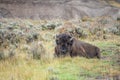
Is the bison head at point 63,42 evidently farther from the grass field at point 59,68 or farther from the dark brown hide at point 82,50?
the grass field at point 59,68

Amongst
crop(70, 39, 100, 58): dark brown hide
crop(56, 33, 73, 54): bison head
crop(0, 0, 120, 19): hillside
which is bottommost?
crop(0, 0, 120, 19): hillside

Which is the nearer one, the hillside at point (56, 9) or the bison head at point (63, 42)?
the bison head at point (63, 42)

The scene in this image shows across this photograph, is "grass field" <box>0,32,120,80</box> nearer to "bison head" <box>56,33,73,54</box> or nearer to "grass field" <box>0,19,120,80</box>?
"grass field" <box>0,19,120,80</box>

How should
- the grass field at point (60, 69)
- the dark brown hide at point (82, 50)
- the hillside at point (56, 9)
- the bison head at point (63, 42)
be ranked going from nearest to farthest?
the grass field at point (60, 69) < the bison head at point (63, 42) < the dark brown hide at point (82, 50) < the hillside at point (56, 9)

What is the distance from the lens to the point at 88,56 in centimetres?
1391

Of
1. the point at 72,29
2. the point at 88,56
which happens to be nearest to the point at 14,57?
the point at 88,56

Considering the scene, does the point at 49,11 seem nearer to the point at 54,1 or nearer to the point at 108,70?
the point at 54,1

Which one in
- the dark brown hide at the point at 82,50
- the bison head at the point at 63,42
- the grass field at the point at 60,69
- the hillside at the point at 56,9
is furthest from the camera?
the hillside at the point at 56,9

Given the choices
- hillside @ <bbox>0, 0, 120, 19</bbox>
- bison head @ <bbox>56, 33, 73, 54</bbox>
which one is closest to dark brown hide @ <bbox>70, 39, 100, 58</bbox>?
bison head @ <bbox>56, 33, 73, 54</bbox>

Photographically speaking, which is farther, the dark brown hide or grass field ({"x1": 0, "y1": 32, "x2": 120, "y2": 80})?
the dark brown hide

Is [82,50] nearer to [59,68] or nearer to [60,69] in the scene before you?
[59,68]

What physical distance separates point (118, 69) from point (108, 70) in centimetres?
33

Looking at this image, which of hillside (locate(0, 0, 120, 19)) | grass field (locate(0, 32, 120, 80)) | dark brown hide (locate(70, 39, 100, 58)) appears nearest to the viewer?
grass field (locate(0, 32, 120, 80))

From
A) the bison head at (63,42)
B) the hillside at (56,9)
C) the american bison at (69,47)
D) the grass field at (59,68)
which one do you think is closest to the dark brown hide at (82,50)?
the american bison at (69,47)
